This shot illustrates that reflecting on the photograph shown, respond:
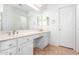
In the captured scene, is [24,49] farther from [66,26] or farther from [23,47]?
[66,26]

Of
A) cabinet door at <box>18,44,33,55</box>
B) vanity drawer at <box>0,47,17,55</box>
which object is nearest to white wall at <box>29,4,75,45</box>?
cabinet door at <box>18,44,33,55</box>

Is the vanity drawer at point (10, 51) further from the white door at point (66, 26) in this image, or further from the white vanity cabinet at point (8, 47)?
the white door at point (66, 26)

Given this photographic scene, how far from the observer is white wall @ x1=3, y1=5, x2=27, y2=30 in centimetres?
172

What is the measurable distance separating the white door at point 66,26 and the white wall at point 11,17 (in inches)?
49.4

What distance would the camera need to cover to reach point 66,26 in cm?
291

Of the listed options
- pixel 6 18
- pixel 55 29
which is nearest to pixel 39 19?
pixel 55 29

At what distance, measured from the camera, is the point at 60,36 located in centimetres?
302

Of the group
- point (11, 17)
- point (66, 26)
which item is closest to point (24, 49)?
point (11, 17)

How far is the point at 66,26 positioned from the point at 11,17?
1718 mm

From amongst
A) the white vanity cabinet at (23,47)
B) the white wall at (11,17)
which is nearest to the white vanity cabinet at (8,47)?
the white vanity cabinet at (23,47)

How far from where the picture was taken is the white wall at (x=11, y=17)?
1.72m
